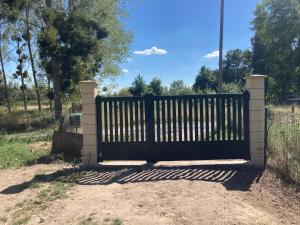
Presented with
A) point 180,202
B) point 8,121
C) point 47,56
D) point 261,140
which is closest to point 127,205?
point 180,202

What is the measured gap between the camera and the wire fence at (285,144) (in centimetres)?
771

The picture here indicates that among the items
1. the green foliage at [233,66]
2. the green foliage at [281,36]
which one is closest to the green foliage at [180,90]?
the green foliage at [281,36]

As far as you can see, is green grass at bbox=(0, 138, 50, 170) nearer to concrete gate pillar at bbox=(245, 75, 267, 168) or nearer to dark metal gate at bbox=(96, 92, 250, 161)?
dark metal gate at bbox=(96, 92, 250, 161)

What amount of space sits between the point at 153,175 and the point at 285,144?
9.27 ft

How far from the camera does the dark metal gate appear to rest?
856cm

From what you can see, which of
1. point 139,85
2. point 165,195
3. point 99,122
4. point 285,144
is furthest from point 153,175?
point 139,85

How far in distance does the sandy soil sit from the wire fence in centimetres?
40

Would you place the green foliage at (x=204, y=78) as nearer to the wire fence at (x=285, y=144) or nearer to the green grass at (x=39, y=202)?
the wire fence at (x=285, y=144)

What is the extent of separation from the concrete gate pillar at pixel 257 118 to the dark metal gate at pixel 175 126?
0.40ft

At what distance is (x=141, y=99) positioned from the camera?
28.6 feet

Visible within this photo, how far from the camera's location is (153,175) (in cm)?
789

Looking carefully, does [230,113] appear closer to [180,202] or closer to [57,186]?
[180,202]

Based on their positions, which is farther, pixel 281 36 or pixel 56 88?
pixel 281 36

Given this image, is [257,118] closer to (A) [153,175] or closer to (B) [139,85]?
(A) [153,175]
